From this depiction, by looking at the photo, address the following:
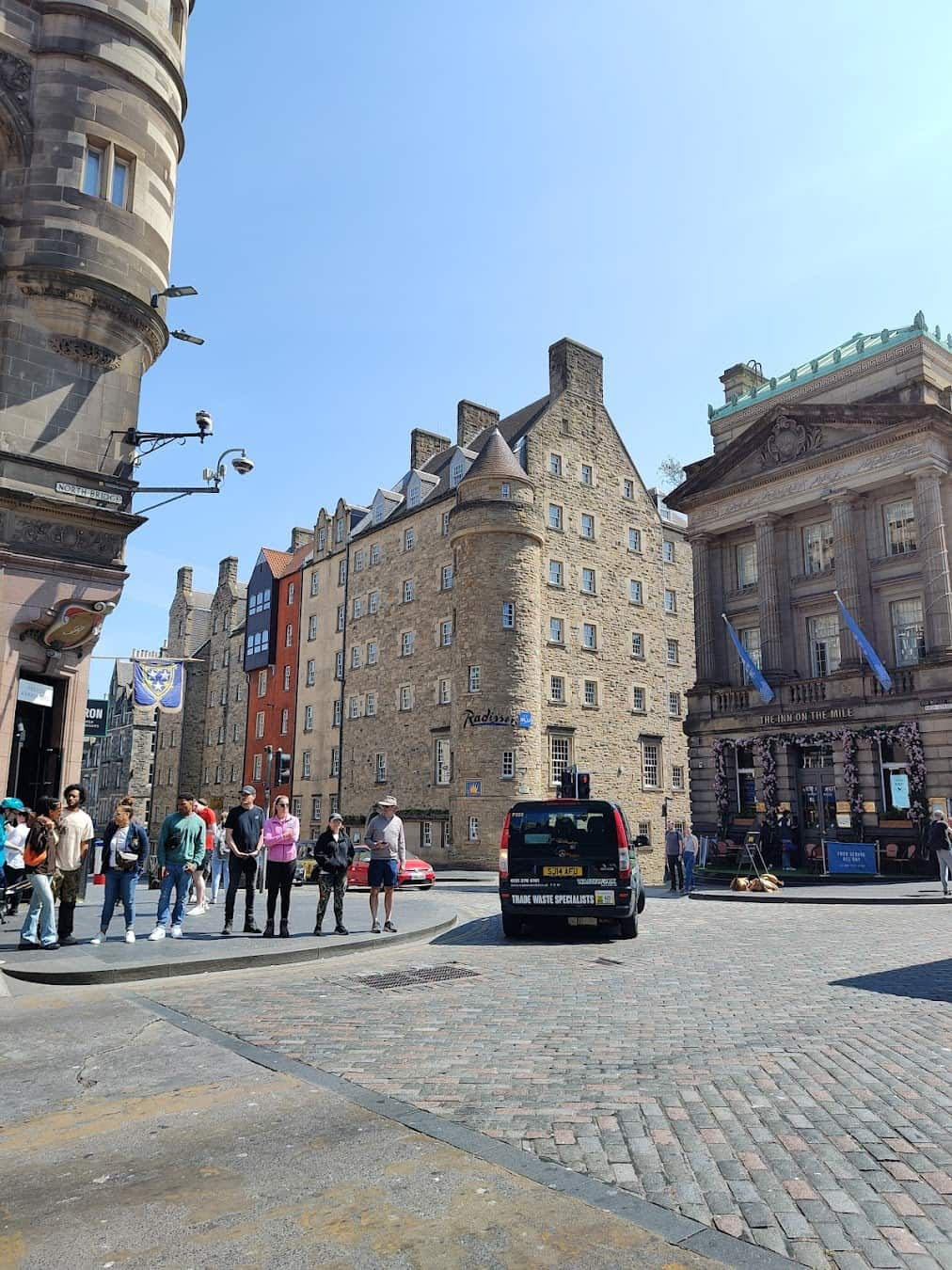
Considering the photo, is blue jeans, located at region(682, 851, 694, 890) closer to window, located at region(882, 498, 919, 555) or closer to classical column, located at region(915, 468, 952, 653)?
classical column, located at region(915, 468, 952, 653)

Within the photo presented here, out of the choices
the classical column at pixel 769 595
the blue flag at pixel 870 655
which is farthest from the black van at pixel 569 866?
the classical column at pixel 769 595

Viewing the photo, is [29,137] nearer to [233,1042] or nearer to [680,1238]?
[233,1042]

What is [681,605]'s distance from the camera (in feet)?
163

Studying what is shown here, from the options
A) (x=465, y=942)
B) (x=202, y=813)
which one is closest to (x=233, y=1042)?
(x=465, y=942)

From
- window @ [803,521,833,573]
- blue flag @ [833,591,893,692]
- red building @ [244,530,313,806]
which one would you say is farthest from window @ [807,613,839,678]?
red building @ [244,530,313,806]

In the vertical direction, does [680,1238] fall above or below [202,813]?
below

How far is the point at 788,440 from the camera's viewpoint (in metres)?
36.4

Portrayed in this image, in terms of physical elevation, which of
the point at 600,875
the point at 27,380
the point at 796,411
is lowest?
the point at 600,875

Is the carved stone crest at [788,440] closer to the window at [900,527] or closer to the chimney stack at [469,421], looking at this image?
the window at [900,527]

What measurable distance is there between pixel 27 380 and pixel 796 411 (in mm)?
28784

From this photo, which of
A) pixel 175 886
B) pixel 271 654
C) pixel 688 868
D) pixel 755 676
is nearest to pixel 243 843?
pixel 175 886

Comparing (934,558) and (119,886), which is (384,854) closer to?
(119,886)

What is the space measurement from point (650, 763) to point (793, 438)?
17.4 meters

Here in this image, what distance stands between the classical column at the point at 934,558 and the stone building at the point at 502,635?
15813 millimetres
